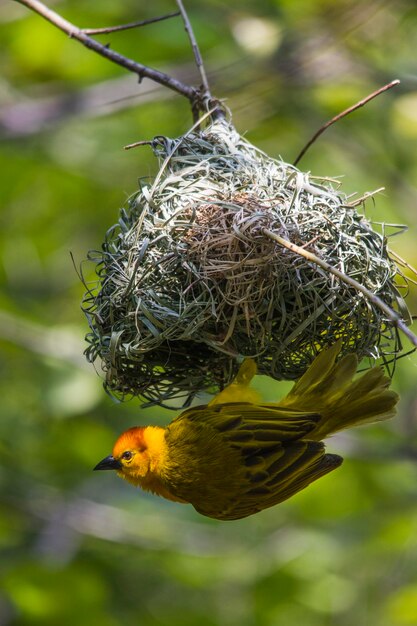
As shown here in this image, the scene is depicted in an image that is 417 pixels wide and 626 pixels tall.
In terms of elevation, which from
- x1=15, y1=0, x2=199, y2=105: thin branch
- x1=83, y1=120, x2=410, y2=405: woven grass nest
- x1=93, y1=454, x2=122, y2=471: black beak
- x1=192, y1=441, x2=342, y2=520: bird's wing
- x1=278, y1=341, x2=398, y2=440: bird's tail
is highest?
x1=15, y1=0, x2=199, y2=105: thin branch

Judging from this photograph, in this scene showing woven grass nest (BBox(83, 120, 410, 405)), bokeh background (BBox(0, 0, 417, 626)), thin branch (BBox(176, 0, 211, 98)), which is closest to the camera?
woven grass nest (BBox(83, 120, 410, 405))

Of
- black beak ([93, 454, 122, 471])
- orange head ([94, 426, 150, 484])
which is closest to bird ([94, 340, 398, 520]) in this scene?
orange head ([94, 426, 150, 484])

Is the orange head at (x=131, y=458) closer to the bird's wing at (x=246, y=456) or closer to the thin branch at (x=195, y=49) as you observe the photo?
the bird's wing at (x=246, y=456)

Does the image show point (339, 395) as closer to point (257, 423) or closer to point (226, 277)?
point (257, 423)

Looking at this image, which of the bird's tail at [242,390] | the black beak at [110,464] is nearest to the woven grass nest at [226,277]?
the bird's tail at [242,390]

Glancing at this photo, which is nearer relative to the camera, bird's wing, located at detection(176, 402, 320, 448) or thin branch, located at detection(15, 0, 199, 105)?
thin branch, located at detection(15, 0, 199, 105)

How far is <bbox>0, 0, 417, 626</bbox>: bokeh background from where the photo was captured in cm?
639

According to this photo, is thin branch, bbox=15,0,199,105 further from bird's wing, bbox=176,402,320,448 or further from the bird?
bird's wing, bbox=176,402,320,448

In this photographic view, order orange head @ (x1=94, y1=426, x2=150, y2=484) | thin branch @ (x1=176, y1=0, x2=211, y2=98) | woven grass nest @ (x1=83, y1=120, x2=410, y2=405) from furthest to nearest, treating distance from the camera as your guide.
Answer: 1. orange head @ (x1=94, y1=426, x2=150, y2=484)
2. thin branch @ (x1=176, y1=0, x2=211, y2=98)
3. woven grass nest @ (x1=83, y1=120, x2=410, y2=405)

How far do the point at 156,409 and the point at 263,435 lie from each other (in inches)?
133

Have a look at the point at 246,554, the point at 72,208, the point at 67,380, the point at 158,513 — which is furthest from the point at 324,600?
the point at 72,208

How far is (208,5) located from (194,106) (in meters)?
3.46

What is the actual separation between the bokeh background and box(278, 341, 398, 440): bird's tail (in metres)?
1.99

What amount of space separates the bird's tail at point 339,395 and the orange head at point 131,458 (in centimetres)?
68
